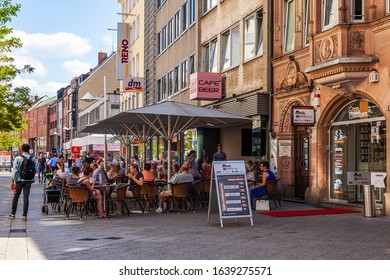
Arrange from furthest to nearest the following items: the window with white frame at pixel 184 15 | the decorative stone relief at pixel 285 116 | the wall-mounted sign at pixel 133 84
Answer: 1. the wall-mounted sign at pixel 133 84
2. the window with white frame at pixel 184 15
3. the decorative stone relief at pixel 285 116

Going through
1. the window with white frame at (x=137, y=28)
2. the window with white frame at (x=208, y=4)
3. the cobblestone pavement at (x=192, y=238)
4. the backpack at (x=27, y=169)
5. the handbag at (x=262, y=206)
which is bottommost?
the cobblestone pavement at (x=192, y=238)

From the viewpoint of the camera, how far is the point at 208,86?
2567 cm

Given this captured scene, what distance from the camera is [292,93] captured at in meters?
19.4

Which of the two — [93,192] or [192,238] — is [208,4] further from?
[192,238]

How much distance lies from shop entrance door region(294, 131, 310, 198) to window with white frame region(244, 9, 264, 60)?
4112 millimetres

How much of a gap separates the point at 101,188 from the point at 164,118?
4.01 m

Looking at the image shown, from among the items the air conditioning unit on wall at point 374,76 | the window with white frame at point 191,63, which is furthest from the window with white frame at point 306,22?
the window with white frame at point 191,63

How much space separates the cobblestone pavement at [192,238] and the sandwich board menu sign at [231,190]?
34cm

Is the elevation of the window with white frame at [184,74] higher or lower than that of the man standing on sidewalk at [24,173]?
higher

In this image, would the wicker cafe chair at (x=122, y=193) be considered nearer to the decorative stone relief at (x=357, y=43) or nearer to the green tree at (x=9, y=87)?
the decorative stone relief at (x=357, y=43)

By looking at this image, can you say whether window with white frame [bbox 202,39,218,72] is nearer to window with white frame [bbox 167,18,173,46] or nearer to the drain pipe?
the drain pipe

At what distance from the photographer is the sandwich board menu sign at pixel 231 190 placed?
41.4ft
